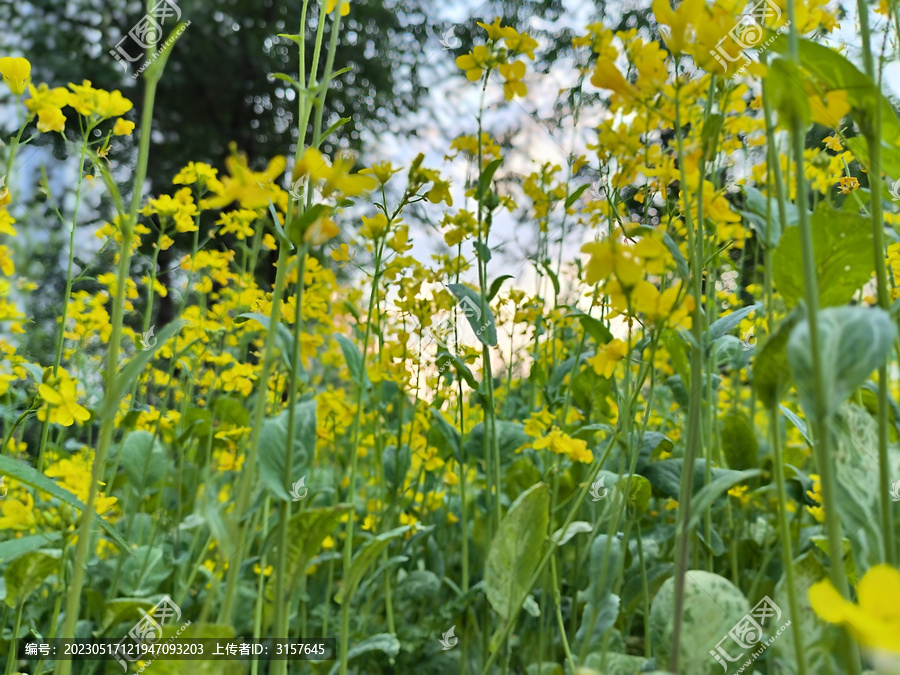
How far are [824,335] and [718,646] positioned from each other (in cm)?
29

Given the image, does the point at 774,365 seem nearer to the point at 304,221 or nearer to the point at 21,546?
the point at 304,221

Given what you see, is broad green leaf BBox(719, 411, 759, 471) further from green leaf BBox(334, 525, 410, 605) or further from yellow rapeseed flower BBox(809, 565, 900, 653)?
yellow rapeseed flower BBox(809, 565, 900, 653)

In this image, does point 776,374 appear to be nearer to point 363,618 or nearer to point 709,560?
point 709,560

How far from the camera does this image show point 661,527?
1160 millimetres

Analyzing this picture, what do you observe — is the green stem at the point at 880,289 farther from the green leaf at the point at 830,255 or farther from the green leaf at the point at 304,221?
the green leaf at the point at 304,221

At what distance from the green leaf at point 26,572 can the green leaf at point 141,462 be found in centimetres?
44

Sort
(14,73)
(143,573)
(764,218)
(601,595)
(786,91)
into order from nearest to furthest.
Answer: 1. (786,91)
2. (764,218)
3. (601,595)
4. (14,73)
5. (143,573)

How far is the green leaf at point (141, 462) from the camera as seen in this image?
119 centimetres

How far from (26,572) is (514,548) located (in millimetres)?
528

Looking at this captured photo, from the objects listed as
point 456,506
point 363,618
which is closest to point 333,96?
point 456,506

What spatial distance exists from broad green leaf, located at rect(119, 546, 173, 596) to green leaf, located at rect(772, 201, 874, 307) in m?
1.01

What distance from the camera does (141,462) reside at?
1231 mm

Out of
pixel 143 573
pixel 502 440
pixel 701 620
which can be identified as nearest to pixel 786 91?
pixel 701 620

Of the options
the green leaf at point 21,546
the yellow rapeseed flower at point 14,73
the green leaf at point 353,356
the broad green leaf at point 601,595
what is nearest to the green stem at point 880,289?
the broad green leaf at point 601,595
